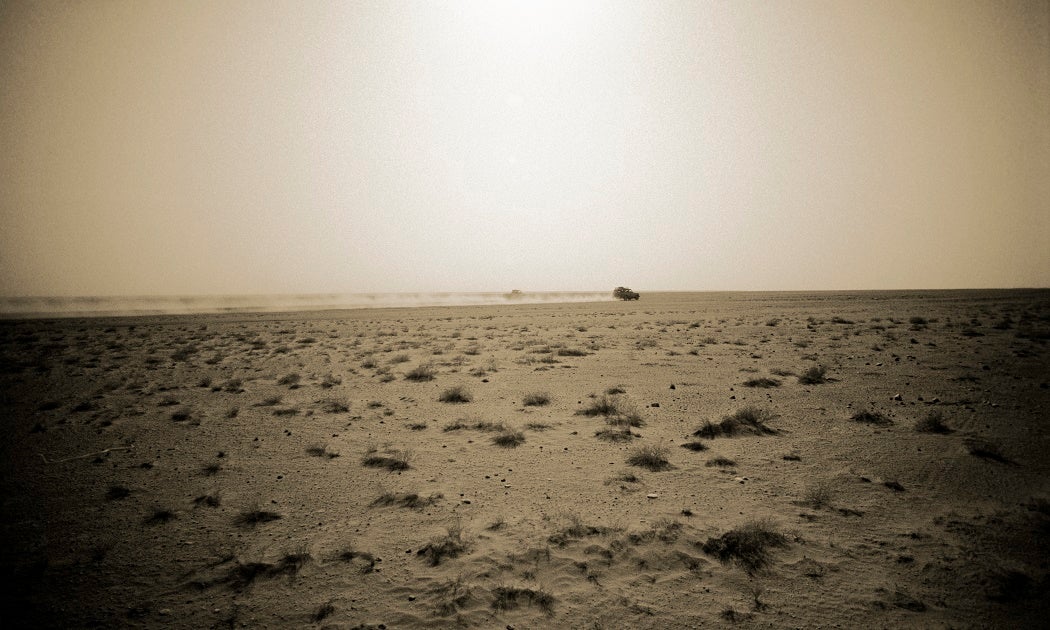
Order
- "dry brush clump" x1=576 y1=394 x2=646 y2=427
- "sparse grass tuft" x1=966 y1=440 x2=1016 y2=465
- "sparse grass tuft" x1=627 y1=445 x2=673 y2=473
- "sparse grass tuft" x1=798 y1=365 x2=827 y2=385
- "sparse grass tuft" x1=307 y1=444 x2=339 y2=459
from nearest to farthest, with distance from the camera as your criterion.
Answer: "sparse grass tuft" x1=966 y1=440 x2=1016 y2=465, "sparse grass tuft" x1=627 y1=445 x2=673 y2=473, "sparse grass tuft" x1=307 y1=444 x2=339 y2=459, "dry brush clump" x1=576 y1=394 x2=646 y2=427, "sparse grass tuft" x1=798 y1=365 x2=827 y2=385

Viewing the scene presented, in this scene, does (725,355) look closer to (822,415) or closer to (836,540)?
(822,415)

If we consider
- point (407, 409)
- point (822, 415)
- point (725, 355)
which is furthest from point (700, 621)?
point (725, 355)

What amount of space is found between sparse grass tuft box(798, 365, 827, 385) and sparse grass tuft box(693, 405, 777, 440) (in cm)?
404

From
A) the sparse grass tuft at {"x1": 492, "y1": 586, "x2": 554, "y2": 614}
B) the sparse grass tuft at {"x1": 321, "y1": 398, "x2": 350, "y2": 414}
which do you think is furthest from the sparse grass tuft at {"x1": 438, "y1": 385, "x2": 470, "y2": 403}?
the sparse grass tuft at {"x1": 492, "y1": 586, "x2": 554, "y2": 614}

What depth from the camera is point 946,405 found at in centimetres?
1057

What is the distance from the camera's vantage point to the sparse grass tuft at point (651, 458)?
8.08 m

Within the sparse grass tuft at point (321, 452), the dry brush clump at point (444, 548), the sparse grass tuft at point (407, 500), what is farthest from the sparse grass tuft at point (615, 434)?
the sparse grass tuft at point (321, 452)

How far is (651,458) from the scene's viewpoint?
26.9 feet

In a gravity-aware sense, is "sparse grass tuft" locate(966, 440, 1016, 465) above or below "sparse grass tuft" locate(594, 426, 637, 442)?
above

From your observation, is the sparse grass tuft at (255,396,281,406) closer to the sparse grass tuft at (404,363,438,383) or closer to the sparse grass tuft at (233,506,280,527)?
the sparse grass tuft at (404,363,438,383)

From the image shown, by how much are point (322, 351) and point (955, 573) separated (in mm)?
22604

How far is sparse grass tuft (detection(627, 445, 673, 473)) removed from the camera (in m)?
8.08

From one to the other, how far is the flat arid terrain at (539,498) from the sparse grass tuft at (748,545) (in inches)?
1.3

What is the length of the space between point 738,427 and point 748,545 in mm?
4757
